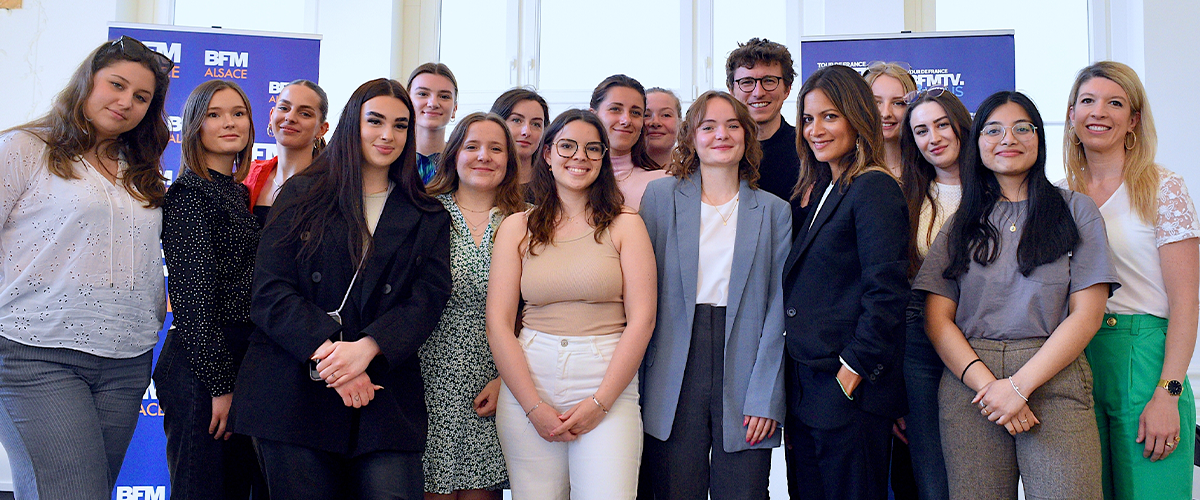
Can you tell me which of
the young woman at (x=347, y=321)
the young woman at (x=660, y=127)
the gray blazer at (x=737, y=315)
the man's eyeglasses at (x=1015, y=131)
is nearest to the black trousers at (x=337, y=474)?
the young woman at (x=347, y=321)

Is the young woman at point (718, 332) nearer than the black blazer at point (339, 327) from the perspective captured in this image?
No

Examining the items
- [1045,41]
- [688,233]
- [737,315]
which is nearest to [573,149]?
[688,233]

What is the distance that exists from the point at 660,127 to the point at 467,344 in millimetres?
1383

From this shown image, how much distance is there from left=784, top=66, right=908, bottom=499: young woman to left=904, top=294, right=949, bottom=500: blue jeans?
279 mm

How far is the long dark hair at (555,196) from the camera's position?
2309mm

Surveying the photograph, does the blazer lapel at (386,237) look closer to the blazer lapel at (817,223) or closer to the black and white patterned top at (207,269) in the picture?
the black and white patterned top at (207,269)

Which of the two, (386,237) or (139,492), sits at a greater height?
(386,237)

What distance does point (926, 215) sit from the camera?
253 centimetres

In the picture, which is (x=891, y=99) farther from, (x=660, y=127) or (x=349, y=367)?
(x=349, y=367)

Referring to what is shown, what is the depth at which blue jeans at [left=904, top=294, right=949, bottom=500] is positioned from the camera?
7.59 feet

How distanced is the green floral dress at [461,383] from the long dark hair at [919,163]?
4.48 feet

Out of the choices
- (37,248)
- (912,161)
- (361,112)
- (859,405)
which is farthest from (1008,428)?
(37,248)

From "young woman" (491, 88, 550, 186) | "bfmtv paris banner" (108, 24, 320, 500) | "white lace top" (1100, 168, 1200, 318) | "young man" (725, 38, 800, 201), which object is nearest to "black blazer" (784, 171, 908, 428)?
"white lace top" (1100, 168, 1200, 318)

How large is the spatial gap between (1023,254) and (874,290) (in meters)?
0.46
